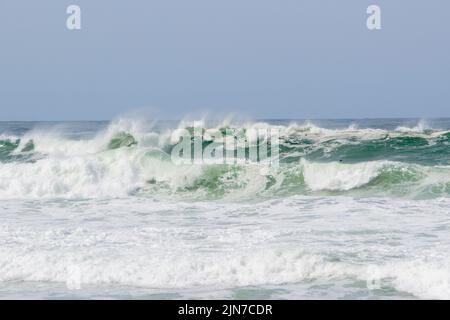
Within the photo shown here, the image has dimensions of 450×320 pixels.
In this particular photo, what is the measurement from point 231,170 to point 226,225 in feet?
20.9

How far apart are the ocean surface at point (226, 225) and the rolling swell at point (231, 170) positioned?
0.05m

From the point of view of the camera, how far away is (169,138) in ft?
70.8

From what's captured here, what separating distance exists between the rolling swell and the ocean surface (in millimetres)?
54

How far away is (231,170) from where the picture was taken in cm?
1667

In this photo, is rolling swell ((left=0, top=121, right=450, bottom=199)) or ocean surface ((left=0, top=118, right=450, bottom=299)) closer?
ocean surface ((left=0, top=118, right=450, bottom=299))

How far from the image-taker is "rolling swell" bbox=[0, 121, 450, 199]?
47.2 feet

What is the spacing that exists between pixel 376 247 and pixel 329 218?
2.38 metres

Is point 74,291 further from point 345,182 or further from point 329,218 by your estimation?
point 345,182

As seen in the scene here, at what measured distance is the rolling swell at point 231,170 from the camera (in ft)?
47.2

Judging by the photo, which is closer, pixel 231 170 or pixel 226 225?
pixel 226 225

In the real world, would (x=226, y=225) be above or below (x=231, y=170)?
below

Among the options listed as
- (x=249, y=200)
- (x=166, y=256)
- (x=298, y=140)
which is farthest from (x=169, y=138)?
(x=166, y=256)

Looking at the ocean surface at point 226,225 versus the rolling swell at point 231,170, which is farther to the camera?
the rolling swell at point 231,170
